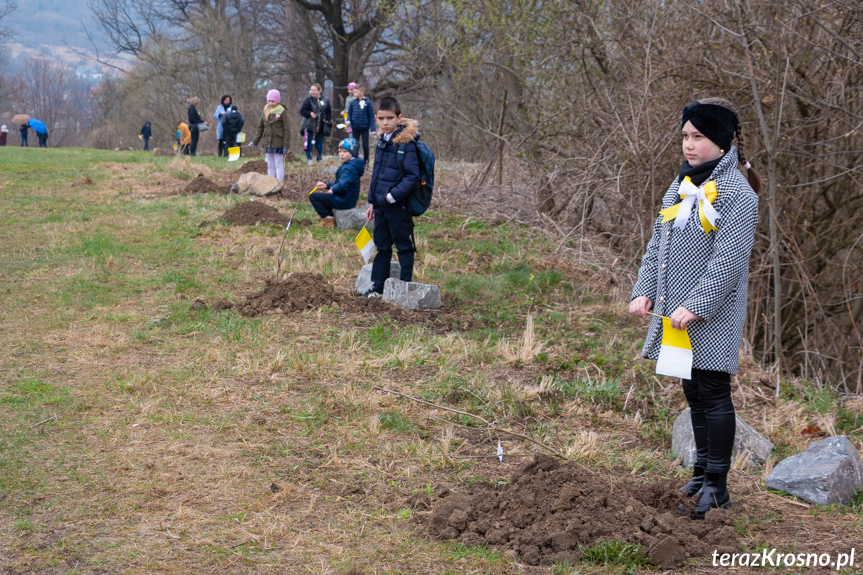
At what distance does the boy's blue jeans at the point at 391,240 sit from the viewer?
7301mm

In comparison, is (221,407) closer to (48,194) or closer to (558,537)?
(558,537)

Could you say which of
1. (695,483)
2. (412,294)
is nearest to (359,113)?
(412,294)

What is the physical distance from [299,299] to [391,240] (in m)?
1.04

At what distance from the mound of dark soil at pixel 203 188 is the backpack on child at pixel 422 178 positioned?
26.6ft

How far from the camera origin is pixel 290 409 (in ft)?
16.6

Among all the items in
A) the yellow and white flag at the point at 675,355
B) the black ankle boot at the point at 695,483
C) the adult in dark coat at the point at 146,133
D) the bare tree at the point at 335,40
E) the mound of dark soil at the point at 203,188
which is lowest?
the black ankle boot at the point at 695,483

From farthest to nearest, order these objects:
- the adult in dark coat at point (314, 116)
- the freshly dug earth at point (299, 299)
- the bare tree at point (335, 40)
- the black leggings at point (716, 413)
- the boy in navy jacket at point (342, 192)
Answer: the bare tree at point (335, 40), the adult in dark coat at point (314, 116), the boy in navy jacket at point (342, 192), the freshly dug earth at point (299, 299), the black leggings at point (716, 413)

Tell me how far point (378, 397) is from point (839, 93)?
17.9 feet

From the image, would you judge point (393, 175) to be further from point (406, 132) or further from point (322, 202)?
point (322, 202)

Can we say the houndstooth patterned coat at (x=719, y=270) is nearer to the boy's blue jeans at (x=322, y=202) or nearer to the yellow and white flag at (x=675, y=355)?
the yellow and white flag at (x=675, y=355)

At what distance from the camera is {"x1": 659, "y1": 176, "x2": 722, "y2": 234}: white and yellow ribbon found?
11.7ft

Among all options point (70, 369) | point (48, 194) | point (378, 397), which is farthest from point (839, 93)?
point (48, 194)

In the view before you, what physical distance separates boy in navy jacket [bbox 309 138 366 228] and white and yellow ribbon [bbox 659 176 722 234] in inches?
264

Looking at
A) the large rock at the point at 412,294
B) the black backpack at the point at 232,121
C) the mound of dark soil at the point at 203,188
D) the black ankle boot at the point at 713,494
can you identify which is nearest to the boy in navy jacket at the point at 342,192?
the large rock at the point at 412,294
